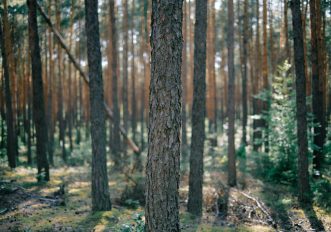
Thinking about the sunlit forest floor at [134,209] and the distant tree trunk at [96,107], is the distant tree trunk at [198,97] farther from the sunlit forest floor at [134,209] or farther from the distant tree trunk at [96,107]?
the distant tree trunk at [96,107]

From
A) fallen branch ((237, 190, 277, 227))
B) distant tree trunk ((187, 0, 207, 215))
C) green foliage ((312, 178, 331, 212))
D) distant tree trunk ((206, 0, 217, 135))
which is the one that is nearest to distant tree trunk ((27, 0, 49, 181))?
distant tree trunk ((187, 0, 207, 215))

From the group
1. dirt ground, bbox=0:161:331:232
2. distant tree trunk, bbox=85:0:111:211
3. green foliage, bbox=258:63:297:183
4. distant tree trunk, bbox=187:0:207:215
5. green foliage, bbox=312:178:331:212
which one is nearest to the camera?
dirt ground, bbox=0:161:331:232

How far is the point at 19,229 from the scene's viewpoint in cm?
736

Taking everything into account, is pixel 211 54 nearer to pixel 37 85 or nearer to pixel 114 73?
pixel 114 73

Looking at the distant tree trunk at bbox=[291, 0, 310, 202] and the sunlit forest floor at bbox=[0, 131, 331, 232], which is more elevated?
the distant tree trunk at bbox=[291, 0, 310, 202]

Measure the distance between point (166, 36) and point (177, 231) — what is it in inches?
105

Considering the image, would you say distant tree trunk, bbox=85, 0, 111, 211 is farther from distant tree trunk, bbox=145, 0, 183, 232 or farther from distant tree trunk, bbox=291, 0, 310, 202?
distant tree trunk, bbox=291, 0, 310, 202

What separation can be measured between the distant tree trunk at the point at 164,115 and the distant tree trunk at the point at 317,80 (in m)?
9.81

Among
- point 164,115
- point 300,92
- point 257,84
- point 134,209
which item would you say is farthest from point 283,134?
point 164,115

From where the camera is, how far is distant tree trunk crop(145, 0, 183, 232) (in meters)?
4.25

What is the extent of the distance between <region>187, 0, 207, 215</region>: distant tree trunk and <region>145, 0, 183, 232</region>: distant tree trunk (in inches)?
Result: 177

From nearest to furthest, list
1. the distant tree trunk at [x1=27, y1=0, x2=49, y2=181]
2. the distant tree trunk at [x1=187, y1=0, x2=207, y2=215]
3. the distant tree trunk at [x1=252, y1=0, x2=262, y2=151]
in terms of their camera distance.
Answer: the distant tree trunk at [x1=187, y1=0, x2=207, y2=215], the distant tree trunk at [x1=27, y1=0, x2=49, y2=181], the distant tree trunk at [x1=252, y1=0, x2=262, y2=151]

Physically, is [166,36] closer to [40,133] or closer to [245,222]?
[245,222]

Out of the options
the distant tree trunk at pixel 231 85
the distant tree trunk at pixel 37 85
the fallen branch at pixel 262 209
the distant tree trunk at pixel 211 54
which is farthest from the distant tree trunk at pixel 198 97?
the distant tree trunk at pixel 211 54
